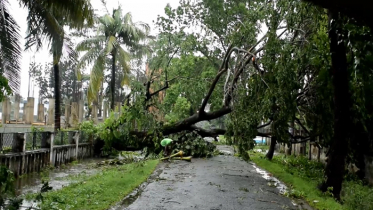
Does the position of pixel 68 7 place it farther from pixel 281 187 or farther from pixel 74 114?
pixel 74 114

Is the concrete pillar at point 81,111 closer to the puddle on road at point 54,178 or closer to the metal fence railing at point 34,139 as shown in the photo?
the metal fence railing at point 34,139

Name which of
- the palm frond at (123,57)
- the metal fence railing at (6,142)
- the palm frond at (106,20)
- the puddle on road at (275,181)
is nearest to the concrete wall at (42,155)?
the metal fence railing at (6,142)

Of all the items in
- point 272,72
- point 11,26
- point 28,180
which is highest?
point 11,26

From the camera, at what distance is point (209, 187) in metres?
10.6

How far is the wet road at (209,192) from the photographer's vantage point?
841 cm

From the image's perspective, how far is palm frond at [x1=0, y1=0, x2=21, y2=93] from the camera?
1018 cm

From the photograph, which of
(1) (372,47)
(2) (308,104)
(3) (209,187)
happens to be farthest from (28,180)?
(1) (372,47)

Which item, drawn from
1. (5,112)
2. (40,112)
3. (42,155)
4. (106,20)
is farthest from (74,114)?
(42,155)

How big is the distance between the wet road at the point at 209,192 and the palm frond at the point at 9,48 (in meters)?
4.70

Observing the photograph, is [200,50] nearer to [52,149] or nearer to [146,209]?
[52,149]

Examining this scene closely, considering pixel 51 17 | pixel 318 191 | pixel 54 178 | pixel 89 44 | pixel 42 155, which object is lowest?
pixel 54 178

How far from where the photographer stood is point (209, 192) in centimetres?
989

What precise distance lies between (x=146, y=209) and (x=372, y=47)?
536 cm

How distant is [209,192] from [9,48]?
6.36 m
